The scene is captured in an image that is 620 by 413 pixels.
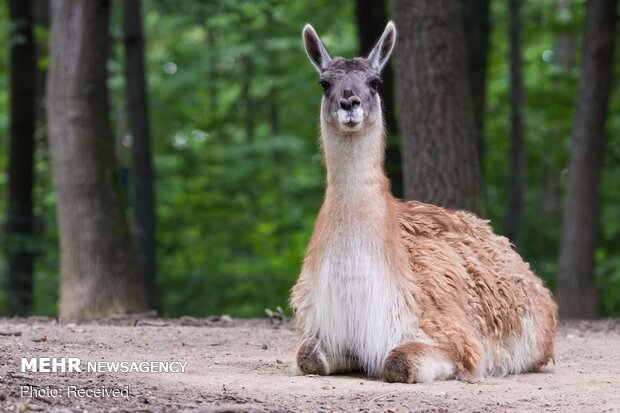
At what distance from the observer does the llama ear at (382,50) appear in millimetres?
7461

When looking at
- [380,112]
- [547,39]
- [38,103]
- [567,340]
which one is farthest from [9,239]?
[547,39]

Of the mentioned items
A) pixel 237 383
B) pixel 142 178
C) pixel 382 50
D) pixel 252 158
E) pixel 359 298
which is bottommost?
pixel 237 383

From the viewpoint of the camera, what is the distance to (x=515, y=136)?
18109 mm

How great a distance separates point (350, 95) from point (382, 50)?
0.86m

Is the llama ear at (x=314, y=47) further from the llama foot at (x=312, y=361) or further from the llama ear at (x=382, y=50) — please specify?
the llama foot at (x=312, y=361)

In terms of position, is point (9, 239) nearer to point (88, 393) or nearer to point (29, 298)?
point (29, 298)

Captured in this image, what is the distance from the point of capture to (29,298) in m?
15.9

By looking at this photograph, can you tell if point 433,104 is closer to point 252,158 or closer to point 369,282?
point 369,282

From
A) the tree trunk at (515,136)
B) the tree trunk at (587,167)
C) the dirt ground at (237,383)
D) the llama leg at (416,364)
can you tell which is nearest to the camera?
the dirt ground at (237,383)

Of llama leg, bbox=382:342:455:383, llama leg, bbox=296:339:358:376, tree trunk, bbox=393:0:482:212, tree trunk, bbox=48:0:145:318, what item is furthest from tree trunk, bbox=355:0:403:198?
llama leg, bbox=382:342:455:383

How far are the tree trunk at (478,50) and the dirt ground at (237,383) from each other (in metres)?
6.67

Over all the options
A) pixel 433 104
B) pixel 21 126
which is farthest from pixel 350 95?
pixel 21 126

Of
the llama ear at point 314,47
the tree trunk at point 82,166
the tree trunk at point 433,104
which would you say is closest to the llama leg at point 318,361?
the llama ear at point 314,47

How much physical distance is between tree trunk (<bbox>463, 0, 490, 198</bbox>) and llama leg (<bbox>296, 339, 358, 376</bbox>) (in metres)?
8.89
